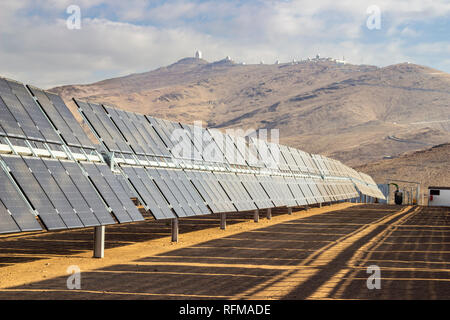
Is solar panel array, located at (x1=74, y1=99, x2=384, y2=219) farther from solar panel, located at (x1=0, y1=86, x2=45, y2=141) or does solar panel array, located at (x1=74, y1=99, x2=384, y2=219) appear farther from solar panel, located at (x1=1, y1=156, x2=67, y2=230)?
solar panel, located at (x1=1, y1=156, x2=67, y2=230)

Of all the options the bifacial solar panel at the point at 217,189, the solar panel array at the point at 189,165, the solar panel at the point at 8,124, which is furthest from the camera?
the bifacial solar panel at the point at 217,189

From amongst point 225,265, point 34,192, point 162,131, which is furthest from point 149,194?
point 162,131

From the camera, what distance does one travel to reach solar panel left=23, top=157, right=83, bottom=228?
15.4m

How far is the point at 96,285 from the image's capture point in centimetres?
1317

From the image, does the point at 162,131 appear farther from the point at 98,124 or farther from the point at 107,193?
the point at 107,193

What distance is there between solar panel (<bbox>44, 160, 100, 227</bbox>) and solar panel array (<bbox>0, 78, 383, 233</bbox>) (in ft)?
0.14

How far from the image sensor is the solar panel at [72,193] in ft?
53.3

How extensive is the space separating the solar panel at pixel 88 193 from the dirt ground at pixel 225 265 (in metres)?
1.39

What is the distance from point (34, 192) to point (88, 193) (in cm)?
262

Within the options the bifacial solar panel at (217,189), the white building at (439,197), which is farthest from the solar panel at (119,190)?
the white building at (439,197)

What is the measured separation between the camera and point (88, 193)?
1739 centimetres

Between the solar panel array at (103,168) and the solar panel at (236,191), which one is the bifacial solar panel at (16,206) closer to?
the solar panel array at (103,168)

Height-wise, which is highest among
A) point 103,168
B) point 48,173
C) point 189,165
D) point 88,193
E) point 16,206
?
point 189,165
